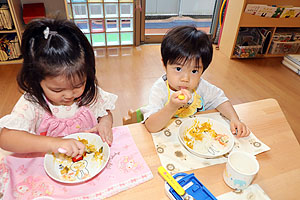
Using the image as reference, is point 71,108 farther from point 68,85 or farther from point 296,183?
point 296,183

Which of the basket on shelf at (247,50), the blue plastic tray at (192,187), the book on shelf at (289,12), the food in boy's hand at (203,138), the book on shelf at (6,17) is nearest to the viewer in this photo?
the blue plastic tray at (192,187)

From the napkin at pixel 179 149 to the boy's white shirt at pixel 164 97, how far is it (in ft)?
0.38

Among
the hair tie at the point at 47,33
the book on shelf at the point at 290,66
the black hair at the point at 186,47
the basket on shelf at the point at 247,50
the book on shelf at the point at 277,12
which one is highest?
the hair tie at the point at 47,33

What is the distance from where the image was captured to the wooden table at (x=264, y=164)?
0.67 m

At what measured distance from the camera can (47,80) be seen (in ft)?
2.36

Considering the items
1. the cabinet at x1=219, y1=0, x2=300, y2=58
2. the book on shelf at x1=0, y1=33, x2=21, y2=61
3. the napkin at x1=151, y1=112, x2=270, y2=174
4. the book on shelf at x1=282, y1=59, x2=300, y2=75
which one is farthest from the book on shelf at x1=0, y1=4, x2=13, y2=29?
the book on shelf at x1=282, y1=59, x2=300, y2=75

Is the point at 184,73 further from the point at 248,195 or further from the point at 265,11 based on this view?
the point at 265,11

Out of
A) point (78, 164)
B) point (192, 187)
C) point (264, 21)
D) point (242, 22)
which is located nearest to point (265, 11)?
point (264, 21)

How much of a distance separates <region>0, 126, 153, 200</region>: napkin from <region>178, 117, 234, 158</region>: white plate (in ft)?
0.62

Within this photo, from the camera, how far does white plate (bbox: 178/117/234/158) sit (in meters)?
0.81

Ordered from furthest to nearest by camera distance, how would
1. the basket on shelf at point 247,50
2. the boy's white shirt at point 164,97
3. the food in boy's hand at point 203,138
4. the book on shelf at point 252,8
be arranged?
1. the basket on shelf at point 247,50
2. the book on shelf at point 252,8
3. the boy's white shirt at point 164,97
4. the food in boy's hand at point 203,138

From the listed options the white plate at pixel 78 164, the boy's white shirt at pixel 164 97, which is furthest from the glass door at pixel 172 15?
the white plate at pixel 78 164

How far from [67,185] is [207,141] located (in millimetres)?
516

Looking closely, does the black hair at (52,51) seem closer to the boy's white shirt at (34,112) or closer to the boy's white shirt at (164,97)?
the boy's white shirt at (34,112)
